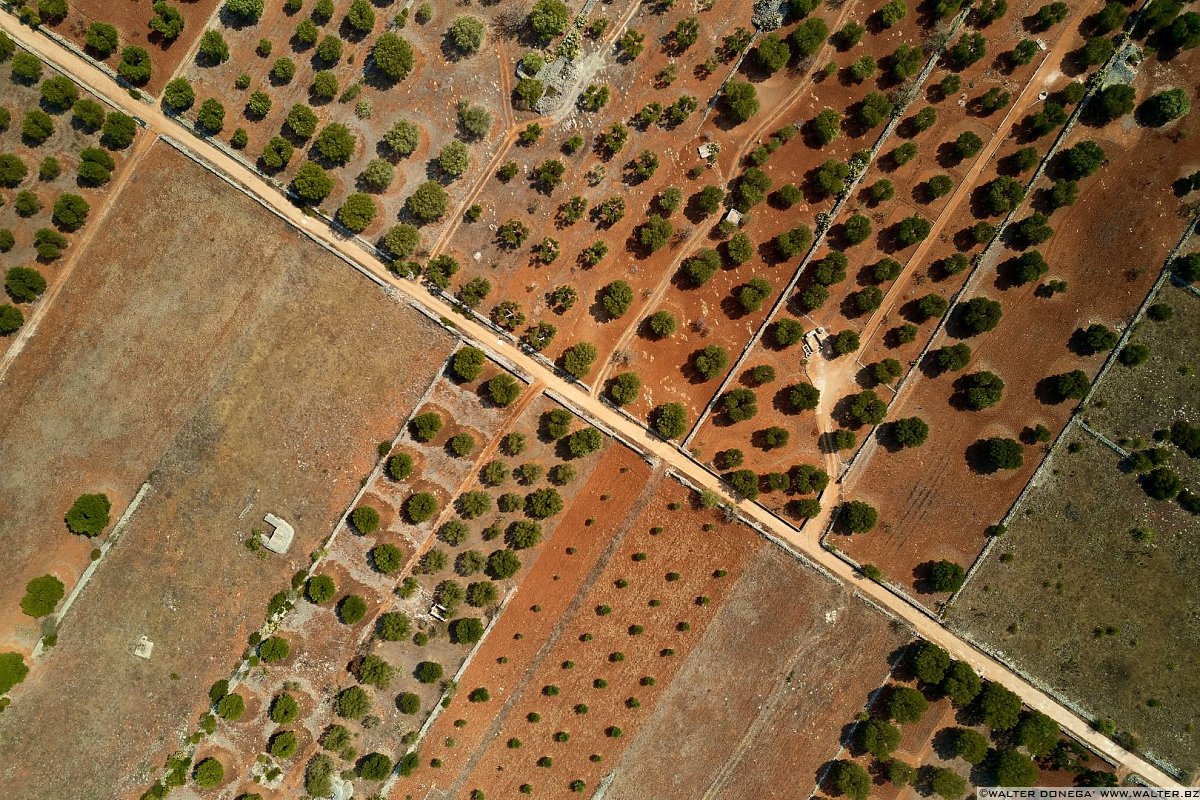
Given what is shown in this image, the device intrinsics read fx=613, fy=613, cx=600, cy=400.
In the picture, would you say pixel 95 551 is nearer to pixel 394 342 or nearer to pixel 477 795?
pixel 394 342

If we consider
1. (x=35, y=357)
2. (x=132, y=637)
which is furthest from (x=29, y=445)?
(x=132, y=637)

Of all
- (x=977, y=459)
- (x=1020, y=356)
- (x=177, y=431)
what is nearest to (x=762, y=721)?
Answer: (x=977, y=459)

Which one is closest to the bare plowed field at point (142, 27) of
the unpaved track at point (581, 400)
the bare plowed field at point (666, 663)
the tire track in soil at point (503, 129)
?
the unpaved track at point (581, 400)

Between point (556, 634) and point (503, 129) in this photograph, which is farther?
point (556, 634)

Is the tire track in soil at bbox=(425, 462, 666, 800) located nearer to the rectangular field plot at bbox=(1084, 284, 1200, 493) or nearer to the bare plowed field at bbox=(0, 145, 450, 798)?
the bare plowed field at bbox=(0, 145, 450, 798)

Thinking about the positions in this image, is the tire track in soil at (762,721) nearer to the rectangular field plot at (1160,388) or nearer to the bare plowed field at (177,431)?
the rectangular field plot at (1160,388)

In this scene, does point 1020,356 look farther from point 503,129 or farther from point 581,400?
point 503,129
